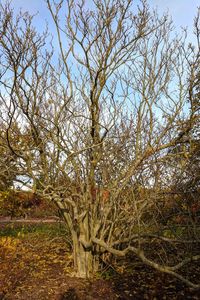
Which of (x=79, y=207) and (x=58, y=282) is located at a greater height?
(x=79, y=207)

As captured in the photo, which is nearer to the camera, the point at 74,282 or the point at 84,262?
the point at 74,282

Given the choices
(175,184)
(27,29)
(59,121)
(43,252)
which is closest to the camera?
(27,29)

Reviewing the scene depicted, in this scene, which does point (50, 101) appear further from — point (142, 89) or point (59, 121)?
point (142, 89)

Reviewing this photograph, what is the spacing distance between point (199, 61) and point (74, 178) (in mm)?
3491

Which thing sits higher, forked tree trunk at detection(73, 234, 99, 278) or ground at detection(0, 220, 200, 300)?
forked tree trunk at detection(73, 234, 99, 278)

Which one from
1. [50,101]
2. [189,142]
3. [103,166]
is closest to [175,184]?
[189,142]

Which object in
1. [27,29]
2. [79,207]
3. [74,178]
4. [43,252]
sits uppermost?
[27,29]

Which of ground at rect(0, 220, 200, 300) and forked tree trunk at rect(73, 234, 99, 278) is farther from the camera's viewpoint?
forked tree trunk at rect(73, 234, 99, 278)

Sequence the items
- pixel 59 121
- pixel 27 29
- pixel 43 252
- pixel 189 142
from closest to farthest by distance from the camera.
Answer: pixel 27 29, pixel 189 142, pixel 59 121, pixel 43 252

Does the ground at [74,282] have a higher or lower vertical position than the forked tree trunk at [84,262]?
lower

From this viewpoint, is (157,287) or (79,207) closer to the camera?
(157,287)

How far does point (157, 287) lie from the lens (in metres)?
5.44

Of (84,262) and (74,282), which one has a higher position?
(84,262)

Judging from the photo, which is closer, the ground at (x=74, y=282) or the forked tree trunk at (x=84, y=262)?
the ground at (x=74, y=282)
